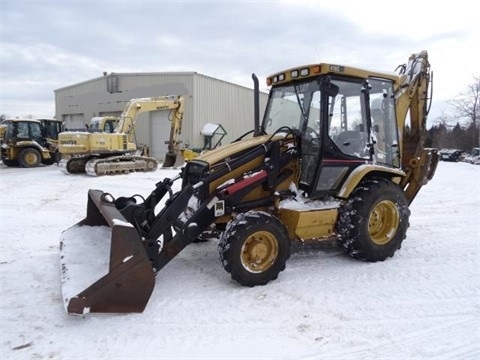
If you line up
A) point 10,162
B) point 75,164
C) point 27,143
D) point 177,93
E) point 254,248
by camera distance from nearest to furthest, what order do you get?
point 254,248
point 75,164
point 27,143
point 10,162
point 177,93

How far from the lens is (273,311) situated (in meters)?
4.16

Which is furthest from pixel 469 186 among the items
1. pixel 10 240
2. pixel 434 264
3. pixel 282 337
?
pixel 10 240

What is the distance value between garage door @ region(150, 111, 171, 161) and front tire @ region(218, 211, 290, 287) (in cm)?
2082

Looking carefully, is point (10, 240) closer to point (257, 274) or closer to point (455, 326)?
point (257, 274)

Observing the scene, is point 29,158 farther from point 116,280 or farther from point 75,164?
point 116,280

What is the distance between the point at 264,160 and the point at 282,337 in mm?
2275

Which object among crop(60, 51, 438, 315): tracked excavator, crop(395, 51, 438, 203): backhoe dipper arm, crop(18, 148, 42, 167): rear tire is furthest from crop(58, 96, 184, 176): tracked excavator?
crop(395, 51, 438, 203): backhoe dipper arm

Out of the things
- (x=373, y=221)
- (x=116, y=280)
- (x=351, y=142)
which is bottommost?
(x=116, y=280)

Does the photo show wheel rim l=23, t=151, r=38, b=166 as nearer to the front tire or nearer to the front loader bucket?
the front loader bucket

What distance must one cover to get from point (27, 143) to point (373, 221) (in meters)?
19.0

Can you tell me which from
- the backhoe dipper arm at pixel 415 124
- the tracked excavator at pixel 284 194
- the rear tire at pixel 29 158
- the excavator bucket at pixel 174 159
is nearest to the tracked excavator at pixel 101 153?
the excavator bucket at pixel 174 159

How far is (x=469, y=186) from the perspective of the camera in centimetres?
1341

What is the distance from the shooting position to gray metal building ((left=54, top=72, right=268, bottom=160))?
2486cm

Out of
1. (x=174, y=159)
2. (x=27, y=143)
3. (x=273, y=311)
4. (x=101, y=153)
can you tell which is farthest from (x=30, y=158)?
(x=273, y=311)
